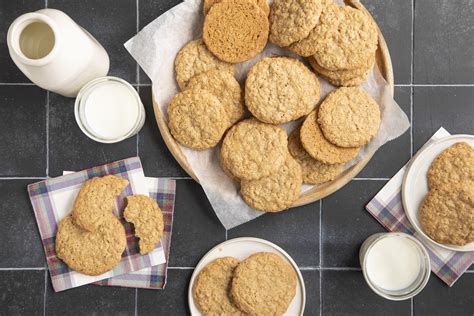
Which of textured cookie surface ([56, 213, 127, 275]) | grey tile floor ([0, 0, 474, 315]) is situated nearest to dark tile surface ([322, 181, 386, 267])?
grey tile floor ([0, 0, 474, 315])

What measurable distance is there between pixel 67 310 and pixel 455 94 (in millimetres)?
1102

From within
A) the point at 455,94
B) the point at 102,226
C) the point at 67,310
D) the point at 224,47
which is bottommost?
the point at 67,310

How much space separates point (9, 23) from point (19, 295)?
671 mm

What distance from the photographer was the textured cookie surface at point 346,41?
1003 mm

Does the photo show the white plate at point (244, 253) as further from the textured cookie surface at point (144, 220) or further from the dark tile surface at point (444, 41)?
the dark tile surface at point (444, 41)

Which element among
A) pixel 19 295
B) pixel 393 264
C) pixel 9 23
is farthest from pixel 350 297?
pixel 9 23

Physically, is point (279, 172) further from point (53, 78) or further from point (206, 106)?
point (53, 78)

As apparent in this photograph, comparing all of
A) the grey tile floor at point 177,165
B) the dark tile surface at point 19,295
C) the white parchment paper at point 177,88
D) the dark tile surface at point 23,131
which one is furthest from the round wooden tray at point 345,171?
the dark tile surface at point 19,295

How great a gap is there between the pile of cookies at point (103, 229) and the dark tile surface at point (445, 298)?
2.21 ft

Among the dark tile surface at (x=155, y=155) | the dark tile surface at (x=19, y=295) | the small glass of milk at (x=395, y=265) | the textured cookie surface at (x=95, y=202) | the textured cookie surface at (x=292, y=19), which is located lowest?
the dark tile surface at (x=19, y=295)

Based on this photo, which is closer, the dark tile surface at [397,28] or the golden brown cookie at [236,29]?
the golden brown cookie at [236,29]

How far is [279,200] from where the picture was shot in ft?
3.57

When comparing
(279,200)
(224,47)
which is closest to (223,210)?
(279,200)

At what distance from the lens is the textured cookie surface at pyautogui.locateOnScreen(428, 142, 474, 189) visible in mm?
1138
